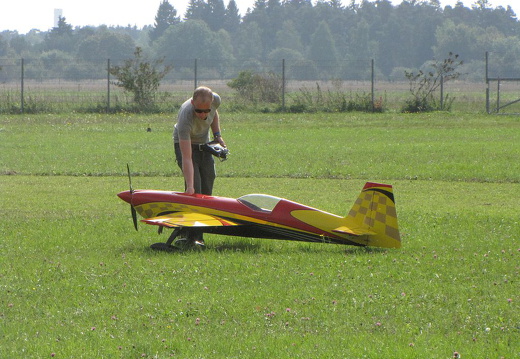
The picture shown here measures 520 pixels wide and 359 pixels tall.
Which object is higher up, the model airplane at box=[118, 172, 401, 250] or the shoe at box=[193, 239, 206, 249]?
the model airplane at box=[118, 172, 401, 250]

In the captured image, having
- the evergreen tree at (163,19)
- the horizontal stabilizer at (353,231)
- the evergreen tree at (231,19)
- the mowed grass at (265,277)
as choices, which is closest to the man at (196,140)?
the mowed grass at (265,277)

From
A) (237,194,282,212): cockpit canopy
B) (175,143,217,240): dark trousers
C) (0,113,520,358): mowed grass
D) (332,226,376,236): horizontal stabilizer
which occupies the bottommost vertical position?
(0,113,520,358): mowed grass

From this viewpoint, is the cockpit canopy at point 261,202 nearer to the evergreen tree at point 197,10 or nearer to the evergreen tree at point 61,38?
the evergreen tree at point 61,38

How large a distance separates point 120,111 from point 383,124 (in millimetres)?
10856

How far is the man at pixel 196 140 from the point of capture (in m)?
9.05

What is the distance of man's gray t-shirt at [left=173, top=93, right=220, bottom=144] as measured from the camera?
29.8 feet

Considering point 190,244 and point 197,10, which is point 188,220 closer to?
point 190,244

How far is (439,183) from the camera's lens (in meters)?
15.1

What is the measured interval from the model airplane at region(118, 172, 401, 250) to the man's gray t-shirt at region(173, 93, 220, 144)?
0.70 metres

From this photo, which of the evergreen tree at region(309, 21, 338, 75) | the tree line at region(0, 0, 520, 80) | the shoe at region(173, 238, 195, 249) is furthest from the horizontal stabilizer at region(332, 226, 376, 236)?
the evergreen tree at region(309, 21, 338, 75)

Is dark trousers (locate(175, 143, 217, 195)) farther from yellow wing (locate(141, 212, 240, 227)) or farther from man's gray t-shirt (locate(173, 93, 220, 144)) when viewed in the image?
yellow wing (locate(141, 212, 240, 227))

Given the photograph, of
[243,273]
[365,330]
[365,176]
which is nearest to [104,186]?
[365,176]

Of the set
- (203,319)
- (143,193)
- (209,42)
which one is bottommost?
(203,319)

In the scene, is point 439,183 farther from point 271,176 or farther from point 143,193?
point 143,193
